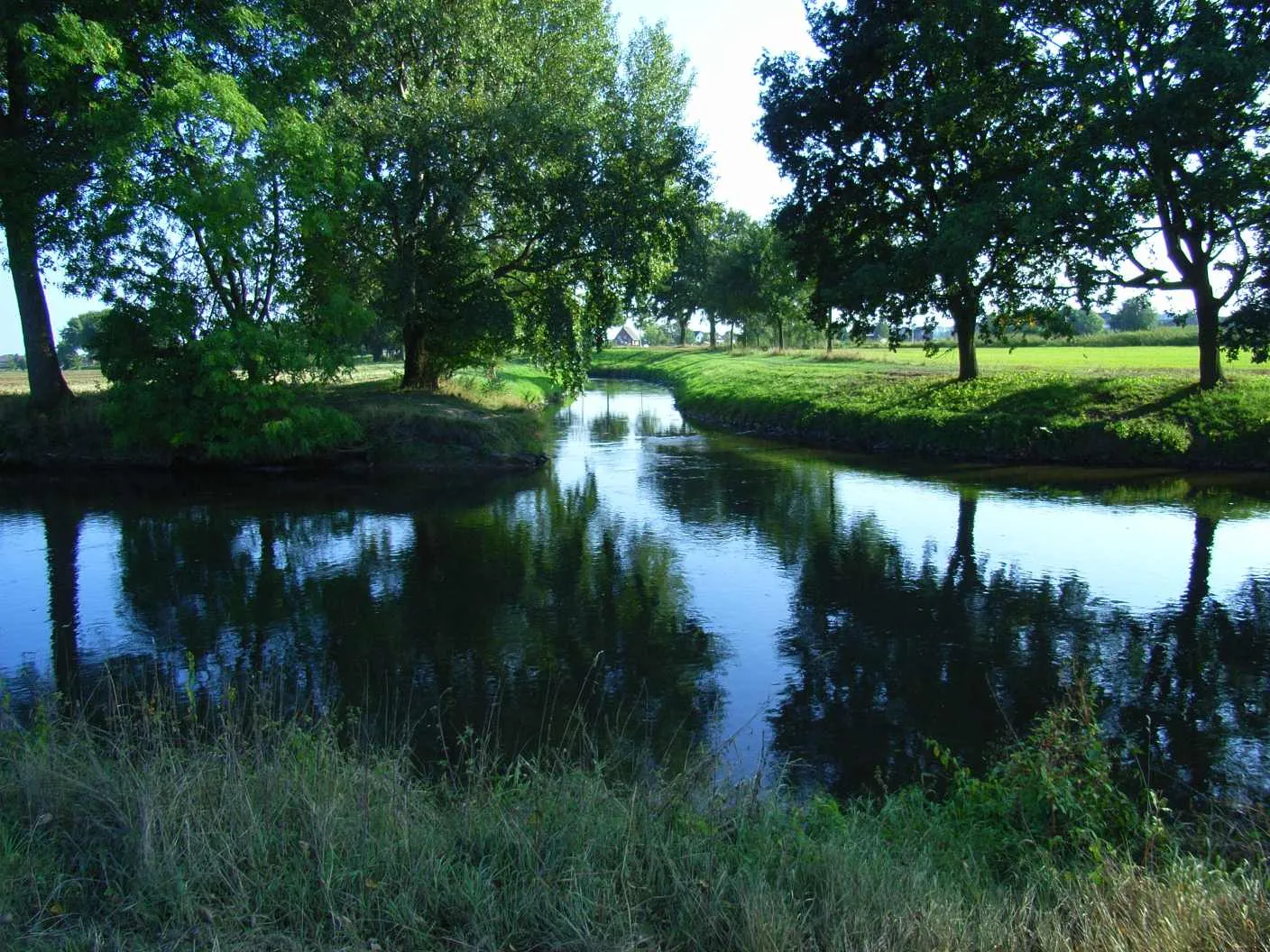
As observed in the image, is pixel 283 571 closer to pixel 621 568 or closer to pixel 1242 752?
pixel 621 568

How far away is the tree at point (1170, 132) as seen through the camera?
2045cm

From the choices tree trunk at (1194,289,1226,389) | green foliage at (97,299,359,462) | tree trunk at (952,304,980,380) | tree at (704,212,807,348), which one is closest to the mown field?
tree trunk at (952,304,980,380)

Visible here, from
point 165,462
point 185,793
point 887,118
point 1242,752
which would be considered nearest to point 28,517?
point 165,462

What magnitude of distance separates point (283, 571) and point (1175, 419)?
21.3 meters

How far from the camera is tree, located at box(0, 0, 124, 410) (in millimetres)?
20328

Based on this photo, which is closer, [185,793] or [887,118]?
[185,793]

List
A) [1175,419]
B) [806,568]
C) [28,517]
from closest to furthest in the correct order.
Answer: [806,568]
[28,517]
[1175,419]

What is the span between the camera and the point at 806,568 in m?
13.9

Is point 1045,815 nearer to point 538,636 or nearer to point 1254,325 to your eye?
point 538,636

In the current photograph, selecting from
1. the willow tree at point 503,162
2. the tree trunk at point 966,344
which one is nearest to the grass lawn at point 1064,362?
the tree trunk at point 966,344

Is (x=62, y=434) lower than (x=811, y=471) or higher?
higher

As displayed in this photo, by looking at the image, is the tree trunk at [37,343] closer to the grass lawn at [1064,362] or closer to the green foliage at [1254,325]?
the grass lawn at [1064,362]

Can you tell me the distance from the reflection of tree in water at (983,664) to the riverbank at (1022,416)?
27.2 ft

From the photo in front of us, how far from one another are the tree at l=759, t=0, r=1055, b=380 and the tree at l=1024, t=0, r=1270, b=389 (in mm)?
1107
